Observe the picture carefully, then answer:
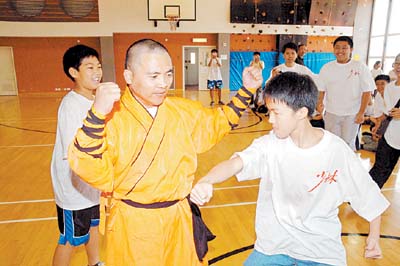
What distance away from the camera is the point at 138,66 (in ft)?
5.30

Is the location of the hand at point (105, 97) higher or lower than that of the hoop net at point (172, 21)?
lower

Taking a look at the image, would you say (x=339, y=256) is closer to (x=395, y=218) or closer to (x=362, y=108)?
(x=395, y=218)

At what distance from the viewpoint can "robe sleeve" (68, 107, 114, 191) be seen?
4.63 feet

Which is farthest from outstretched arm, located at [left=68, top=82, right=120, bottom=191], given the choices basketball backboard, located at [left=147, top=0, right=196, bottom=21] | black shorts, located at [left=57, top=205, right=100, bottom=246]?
basketball backboard, located at [left=147, top=0, right=196, bottom=21]

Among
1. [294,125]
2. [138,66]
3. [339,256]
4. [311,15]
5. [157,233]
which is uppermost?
[311,15]

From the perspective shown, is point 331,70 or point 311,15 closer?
point 331,70

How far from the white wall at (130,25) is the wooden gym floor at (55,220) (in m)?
10.1

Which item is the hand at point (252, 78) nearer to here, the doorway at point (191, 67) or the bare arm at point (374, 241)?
the bare arm at point (374, 241)

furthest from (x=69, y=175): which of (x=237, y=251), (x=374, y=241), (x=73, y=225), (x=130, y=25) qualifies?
(x=130, y=25)

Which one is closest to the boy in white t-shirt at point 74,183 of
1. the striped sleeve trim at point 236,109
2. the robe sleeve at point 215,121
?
the robe sleeve at point 215,121

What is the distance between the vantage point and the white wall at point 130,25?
15414 mm

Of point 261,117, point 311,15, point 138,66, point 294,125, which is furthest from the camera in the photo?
point 311,15

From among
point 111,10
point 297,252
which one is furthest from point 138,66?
point 111,10

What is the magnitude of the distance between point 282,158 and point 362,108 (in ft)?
10.9
